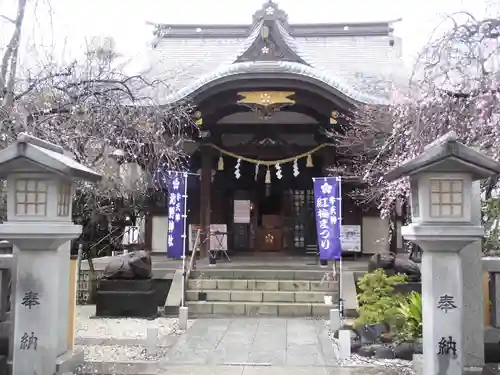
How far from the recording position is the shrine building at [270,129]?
13.8 meters

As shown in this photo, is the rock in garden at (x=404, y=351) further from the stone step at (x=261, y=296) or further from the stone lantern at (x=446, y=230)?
the stone step at (x=261, y=296)

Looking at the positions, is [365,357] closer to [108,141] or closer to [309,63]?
[108,141]

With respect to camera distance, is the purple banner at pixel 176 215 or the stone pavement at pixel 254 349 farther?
the purple banner at pixel 176 215

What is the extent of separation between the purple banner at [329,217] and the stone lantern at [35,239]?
7.11m

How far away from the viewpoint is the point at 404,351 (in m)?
7.77

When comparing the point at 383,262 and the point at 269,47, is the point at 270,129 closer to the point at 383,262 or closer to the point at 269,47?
the point at 269,47

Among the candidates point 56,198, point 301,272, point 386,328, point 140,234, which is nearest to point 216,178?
point 140,234

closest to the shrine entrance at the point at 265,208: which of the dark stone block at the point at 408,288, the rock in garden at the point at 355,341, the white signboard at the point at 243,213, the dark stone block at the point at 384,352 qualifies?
the white signboard at the point at 243,213

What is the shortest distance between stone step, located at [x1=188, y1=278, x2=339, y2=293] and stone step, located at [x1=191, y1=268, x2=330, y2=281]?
23 cm

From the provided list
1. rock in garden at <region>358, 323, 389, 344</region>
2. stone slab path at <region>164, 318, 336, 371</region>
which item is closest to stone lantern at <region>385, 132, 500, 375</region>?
stone slab path at <region>164, 318, 336, 371</region>

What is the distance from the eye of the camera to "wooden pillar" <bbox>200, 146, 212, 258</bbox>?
51.5 feet

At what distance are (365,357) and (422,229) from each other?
3.10 meters

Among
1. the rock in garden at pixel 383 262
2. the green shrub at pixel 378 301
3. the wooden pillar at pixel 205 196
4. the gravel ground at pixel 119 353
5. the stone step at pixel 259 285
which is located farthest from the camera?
the wooden pillar at pixel 205 196

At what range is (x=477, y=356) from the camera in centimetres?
630
